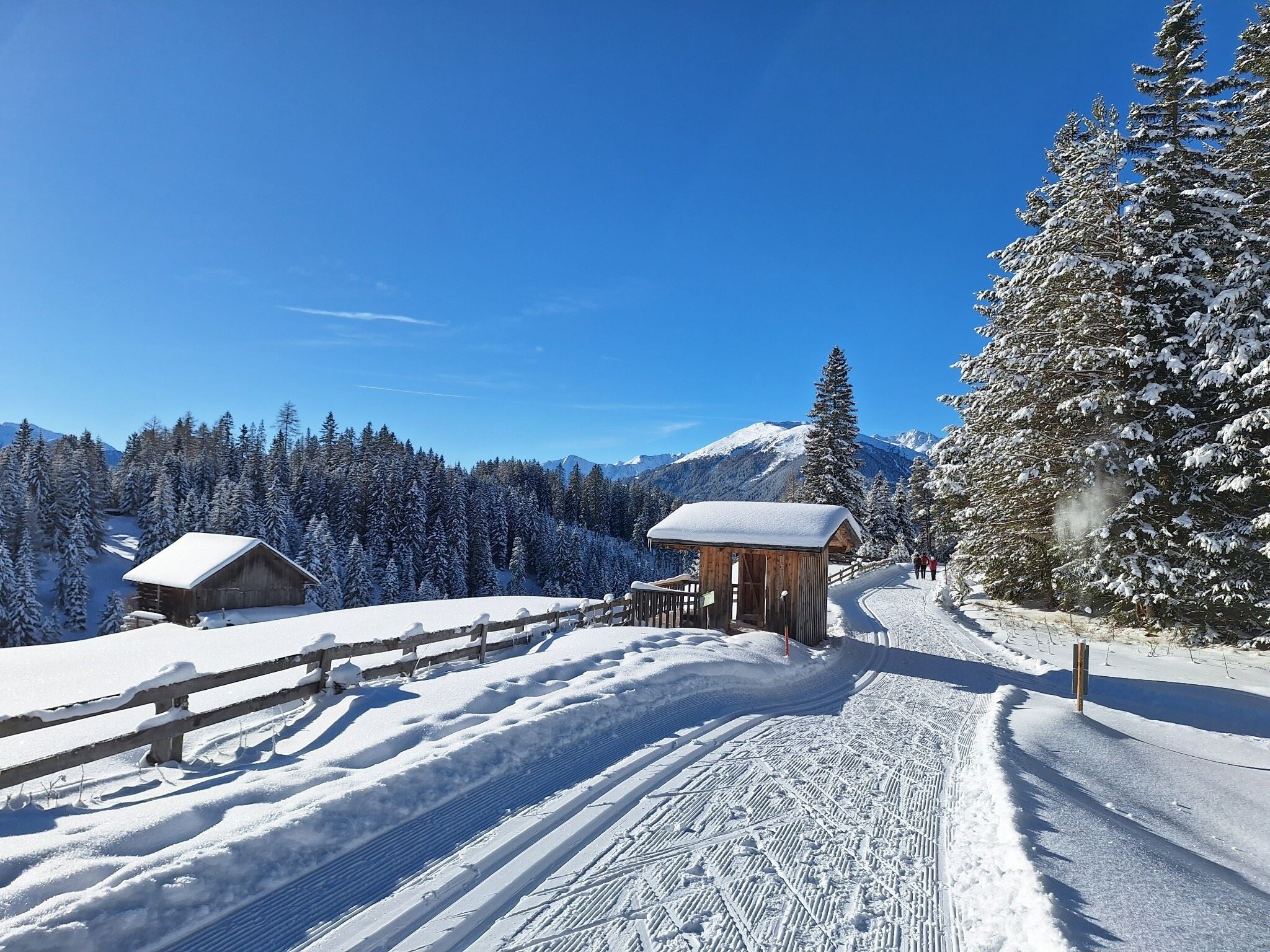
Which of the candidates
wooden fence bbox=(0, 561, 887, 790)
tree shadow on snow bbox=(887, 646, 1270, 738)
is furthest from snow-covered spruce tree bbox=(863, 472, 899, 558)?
wooden fence bbox=(0, 561, 887, 790)

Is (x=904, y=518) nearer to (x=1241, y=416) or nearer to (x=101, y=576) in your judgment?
(x=1241, y=416)

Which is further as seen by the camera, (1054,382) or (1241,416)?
(1054,382)

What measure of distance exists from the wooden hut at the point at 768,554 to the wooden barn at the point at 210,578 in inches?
897

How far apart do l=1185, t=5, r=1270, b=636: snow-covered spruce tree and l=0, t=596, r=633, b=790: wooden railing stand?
55.2 ft

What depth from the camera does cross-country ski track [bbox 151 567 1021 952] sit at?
11.5 ft

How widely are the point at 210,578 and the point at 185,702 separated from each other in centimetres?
2634

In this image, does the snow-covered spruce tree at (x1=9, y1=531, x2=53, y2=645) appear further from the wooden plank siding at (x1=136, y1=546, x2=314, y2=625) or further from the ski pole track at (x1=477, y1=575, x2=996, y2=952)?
the ski pole track at (x1=477, y1=575, x2=996, y2=952)

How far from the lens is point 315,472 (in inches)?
2618

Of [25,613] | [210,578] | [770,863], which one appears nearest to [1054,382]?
[770,863]

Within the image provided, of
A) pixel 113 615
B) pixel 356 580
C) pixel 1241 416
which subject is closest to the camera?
pixel 1241 416

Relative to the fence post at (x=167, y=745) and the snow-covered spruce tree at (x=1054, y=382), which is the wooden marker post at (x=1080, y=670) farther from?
the fence post at (x=167, y=745)

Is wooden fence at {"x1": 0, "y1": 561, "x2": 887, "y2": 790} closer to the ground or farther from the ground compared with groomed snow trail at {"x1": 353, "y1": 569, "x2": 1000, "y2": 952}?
farther from the ground

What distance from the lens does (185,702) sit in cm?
568

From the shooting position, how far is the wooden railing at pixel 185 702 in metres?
4.43
